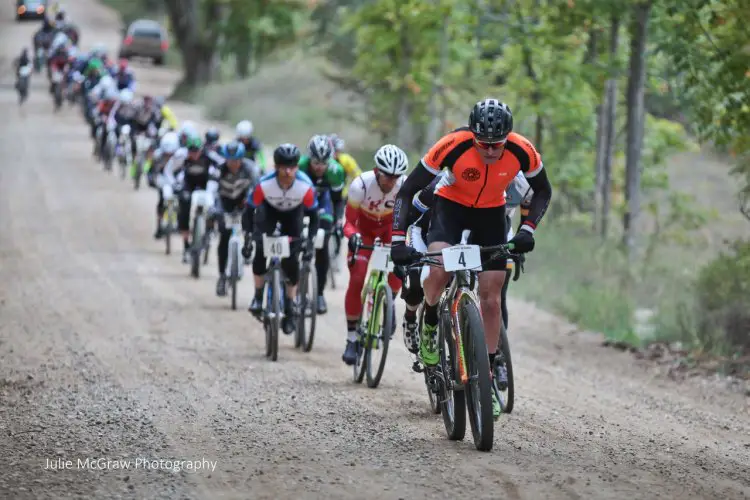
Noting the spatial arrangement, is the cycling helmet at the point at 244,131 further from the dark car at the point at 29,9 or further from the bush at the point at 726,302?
the dark car at the point at 29,9

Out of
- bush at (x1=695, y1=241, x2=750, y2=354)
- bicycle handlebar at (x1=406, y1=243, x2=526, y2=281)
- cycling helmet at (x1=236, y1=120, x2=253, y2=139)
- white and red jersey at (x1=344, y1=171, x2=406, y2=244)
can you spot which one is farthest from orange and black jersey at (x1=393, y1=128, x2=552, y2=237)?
cycling helmet at (x1=236, y1=120, x2=253, y2=139)

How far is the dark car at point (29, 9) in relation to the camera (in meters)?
80.9

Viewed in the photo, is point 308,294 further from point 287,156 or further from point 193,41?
point 193,41

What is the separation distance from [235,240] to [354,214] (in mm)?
5441

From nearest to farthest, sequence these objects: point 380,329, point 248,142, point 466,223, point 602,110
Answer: point 466,223 < point 380,329 < point 248,142 < point 602,110

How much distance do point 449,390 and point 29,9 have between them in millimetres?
77189

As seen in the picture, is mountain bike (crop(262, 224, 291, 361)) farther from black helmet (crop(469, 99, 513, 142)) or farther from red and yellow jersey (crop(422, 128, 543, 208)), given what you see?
black helmet (crop(469, 99, 513, 142))

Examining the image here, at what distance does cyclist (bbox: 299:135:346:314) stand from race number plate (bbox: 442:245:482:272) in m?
4.80

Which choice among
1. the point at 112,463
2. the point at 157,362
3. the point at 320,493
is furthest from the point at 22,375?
the point at 320,493

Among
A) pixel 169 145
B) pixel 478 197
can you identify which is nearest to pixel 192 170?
pixel 169 145

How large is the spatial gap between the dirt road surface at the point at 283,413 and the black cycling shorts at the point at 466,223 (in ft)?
4.35

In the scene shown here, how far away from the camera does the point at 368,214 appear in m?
11.3

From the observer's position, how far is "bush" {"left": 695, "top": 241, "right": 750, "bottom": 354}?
14.2m

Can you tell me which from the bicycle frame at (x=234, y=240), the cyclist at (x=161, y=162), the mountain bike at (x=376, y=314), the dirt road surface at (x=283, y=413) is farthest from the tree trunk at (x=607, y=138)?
the mountain bike at (x=376, y=314)
